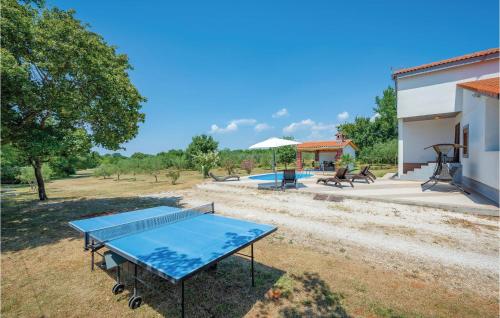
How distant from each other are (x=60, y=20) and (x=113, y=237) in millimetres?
7756

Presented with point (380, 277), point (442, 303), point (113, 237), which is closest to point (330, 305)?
point (380, 277)

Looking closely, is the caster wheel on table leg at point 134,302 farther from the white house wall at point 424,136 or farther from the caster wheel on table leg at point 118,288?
the white house wall at point 424,136

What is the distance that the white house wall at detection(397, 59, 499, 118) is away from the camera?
12.2 meters

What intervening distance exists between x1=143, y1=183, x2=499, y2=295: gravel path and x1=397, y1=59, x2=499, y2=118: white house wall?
30.3 ft

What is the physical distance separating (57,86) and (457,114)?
69.7 feet

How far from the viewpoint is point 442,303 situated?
301 cm

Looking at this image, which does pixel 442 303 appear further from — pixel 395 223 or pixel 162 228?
pixel 162 228

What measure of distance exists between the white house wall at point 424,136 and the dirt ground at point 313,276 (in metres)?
11.3

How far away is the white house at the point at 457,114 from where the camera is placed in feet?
27.0

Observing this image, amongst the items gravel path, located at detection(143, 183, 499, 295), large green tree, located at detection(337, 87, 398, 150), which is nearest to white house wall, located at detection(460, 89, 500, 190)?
gravel path, located at detection(143, 183, 499, 295)

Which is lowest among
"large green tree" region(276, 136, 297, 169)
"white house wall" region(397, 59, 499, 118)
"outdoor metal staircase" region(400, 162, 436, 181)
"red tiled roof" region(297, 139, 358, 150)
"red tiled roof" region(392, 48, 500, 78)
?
"outdoor metal staircase" region(400, 162, 436, 181)

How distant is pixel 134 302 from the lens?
3.05 meters

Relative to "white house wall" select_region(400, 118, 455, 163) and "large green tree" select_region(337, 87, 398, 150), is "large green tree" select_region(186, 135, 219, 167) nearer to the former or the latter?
"white house wall" select_region(400, 118, 455, 163)

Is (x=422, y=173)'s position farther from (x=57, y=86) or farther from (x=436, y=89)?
(x=57, y=86)
